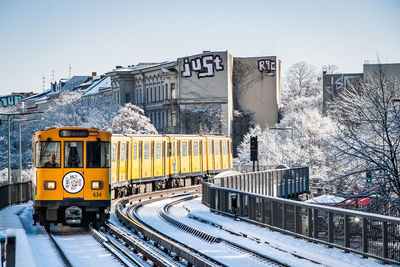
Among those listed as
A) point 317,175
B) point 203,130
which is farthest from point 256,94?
point 317,175

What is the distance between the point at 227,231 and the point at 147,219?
14.0 ft

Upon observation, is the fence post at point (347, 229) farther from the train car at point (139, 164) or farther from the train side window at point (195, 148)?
the train side window at point (195, 148)

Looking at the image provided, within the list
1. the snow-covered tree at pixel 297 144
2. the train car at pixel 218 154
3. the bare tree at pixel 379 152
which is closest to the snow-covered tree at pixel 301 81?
the snow-covered tree at pixel 297 144

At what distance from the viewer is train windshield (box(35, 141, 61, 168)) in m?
17.0

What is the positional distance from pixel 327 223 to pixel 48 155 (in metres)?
7.75

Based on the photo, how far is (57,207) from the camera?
55.5 feet

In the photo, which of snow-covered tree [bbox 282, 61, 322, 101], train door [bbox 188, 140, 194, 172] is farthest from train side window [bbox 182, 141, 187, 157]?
snow-covered tree [bbox 282, 61, 322, 101]

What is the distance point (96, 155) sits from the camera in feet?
56.9

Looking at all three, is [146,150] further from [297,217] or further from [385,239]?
[385,239]

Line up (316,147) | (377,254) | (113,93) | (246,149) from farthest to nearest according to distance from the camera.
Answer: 1. (113,93)
2. (246,149)
3. (316,147)
4. (377,254)

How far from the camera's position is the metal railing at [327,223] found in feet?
41.2

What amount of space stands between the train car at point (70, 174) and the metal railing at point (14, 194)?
7389 mm

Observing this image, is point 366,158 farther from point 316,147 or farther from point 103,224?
point 316,147

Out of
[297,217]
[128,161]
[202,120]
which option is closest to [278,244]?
[297,217]
